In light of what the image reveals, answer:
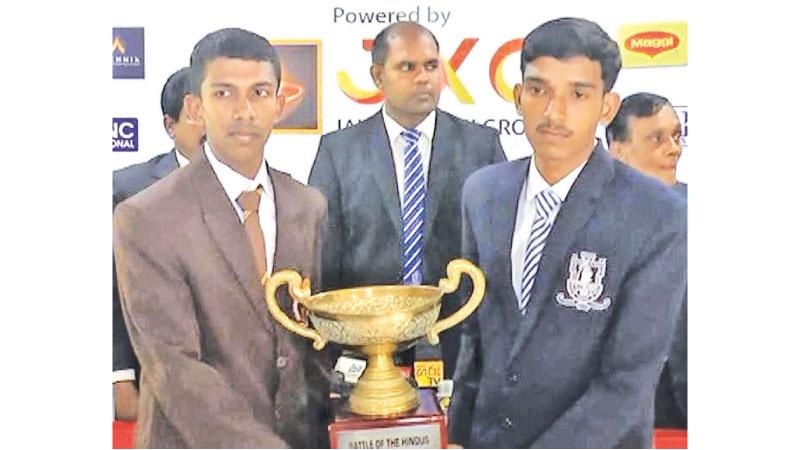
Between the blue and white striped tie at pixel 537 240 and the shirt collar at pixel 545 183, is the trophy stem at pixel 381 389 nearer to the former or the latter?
the blue and white striped tie at pixel 537 240

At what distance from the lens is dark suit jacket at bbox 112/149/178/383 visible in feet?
6.99

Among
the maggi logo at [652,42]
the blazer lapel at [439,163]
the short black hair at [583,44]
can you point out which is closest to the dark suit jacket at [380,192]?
the blazer lapel at [439,163]

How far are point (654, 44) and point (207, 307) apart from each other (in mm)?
1028

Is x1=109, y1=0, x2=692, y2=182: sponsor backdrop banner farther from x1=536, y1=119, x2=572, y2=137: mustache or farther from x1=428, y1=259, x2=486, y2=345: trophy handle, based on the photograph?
x1=428, y1=259, x2=486, y2=345: trophy handle

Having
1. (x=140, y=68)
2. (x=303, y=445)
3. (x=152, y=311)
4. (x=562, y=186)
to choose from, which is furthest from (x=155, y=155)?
(x=562, y=186)

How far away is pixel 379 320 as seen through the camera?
200cm

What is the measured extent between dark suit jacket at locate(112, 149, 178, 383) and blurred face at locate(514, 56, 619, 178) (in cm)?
72

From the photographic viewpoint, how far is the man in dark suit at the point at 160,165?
6.96 feet

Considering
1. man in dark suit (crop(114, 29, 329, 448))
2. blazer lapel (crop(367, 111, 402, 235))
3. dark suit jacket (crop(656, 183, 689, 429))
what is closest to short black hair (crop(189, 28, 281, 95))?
man in dark suit (crop(114, 29, 329, 448))

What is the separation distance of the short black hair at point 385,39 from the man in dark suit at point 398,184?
0.03 metres

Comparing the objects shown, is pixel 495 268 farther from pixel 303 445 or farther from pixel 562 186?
pixel 303 445

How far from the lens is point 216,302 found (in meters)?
2.12
